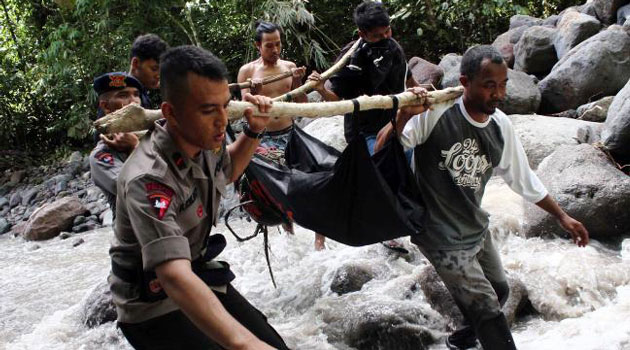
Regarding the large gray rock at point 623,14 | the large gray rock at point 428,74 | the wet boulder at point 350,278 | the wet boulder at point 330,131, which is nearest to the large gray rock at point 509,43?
the large gray rock at point 428,74

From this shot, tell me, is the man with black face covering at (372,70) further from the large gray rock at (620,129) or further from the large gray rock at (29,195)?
the large gray rock at (29,195)

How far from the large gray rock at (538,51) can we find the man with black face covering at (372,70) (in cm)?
513

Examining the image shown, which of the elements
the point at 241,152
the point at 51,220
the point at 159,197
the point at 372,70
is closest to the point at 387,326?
Answer: the point at 372,70

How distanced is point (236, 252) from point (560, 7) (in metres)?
8.33

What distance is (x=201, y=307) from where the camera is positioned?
1.50 m

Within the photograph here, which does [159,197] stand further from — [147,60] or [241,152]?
[147,60]

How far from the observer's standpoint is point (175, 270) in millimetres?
1561

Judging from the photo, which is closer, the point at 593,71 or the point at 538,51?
the point at 593,71

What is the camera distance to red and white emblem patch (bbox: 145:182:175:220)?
165 cm

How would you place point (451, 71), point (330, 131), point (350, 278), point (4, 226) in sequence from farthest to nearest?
point (4, 226), point (451, 71), point (330, 131), point (350, 278)

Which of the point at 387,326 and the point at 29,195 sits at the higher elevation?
the point at 387,326

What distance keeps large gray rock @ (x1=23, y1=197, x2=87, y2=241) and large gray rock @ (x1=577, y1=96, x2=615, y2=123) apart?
6776mm

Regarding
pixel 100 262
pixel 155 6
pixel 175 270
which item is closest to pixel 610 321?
pixel 175 270

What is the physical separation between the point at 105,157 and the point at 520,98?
597cm
